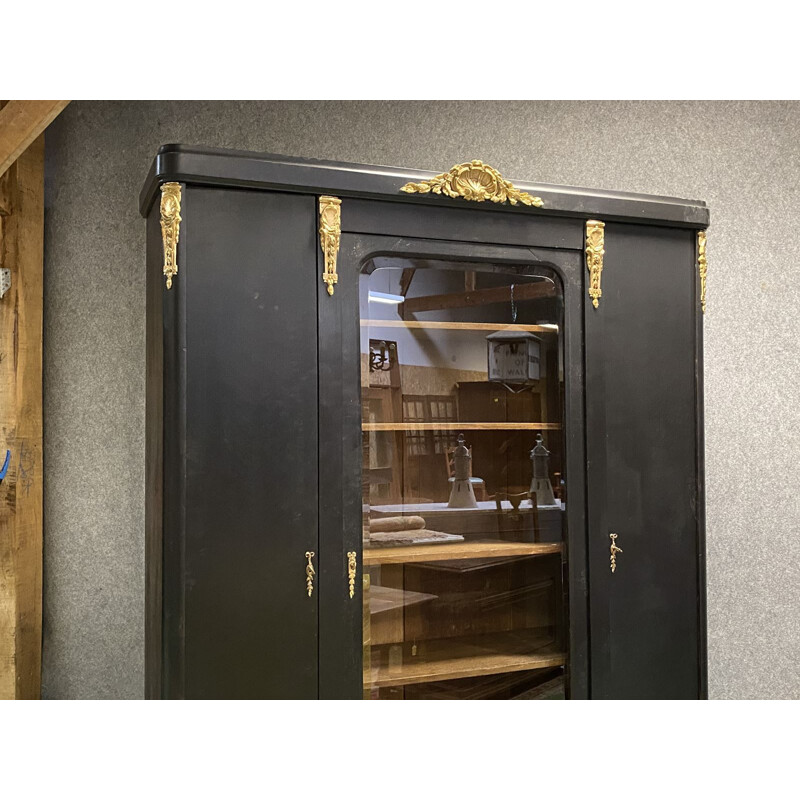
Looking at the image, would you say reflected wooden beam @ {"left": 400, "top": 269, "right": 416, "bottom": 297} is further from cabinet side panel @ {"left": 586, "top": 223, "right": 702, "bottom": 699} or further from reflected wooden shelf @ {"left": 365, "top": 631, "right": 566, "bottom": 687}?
reflected wooden shelf @ {"left": 365, "top": 631, "right": 566, "bottom": 687}

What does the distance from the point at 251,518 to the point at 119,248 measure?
96cm

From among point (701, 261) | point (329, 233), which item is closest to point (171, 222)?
point (329, 233)

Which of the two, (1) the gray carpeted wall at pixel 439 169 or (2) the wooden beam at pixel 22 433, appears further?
(1) the gray carpeted wall at pixel 439 169

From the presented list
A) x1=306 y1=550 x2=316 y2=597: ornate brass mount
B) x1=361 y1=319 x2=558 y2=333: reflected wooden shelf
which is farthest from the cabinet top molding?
x1=306 y1=550 x2=316 y2=597: ornate brass mount

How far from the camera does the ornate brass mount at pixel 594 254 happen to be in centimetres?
174

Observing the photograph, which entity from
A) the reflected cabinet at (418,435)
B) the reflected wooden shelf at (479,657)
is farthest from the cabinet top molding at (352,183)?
the reflected wooden shelf at (479,657)

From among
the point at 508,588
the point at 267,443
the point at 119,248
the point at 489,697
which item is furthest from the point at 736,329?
the point at 119,248

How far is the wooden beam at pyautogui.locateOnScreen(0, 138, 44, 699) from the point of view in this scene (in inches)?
73.1

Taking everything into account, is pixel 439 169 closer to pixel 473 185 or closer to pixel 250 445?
pixel 473 185

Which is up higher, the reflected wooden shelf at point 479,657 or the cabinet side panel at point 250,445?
the cabinet side panel at point 250,445

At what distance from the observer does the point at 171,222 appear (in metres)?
1.44

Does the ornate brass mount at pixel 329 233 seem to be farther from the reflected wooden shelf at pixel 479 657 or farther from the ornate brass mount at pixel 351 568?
the reflected wooden shelf at pixel 479 657

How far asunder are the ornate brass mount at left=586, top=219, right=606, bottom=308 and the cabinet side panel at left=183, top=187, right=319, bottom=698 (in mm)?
648

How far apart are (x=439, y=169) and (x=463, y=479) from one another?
1.09 metres
